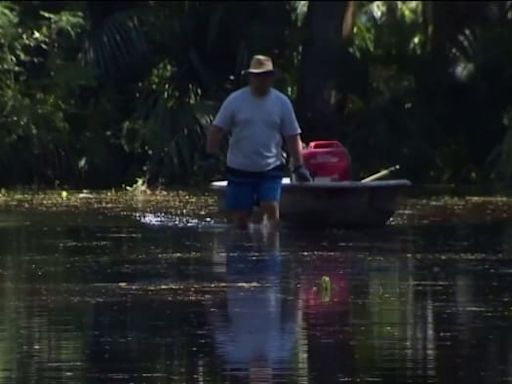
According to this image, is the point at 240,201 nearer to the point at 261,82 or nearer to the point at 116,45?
the point at 261,82

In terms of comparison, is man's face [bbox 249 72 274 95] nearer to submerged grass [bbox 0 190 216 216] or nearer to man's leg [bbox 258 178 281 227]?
man's leg [bbox 258 178 281 227]

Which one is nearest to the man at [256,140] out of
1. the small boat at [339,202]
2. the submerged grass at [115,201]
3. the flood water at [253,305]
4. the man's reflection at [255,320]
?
the flood water at [253,305]

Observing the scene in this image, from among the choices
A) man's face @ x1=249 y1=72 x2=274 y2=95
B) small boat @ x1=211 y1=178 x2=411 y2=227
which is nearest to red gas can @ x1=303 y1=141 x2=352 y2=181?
small boat @ x1=211 y1=178 x2=411 y2=227

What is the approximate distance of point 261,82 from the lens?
15844 mm

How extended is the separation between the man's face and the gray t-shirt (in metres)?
0.07

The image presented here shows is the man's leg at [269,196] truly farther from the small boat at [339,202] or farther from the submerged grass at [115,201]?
the submerged grass at [115,201]

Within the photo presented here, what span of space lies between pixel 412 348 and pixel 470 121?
628 inches

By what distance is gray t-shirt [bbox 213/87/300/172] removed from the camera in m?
15.9

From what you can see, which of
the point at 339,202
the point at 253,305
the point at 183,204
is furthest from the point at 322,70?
the point at 253,305

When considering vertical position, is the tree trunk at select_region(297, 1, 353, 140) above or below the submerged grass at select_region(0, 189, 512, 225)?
above

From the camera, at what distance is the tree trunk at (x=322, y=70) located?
25.0 metres

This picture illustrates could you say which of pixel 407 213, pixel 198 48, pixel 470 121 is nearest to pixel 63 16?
pixel 198 48

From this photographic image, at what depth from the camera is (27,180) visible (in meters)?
23.4

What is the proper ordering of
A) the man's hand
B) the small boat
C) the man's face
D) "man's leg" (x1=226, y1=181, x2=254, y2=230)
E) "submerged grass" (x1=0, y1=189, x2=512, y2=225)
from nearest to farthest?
1. the man's face
2. "man's leg" (x1=226, y1=181, x2=254, y2=230)
3. the man's hand
4. the small boat
5. "submerged grass" (x1=0, y1=189, x2=512, y2=225)
